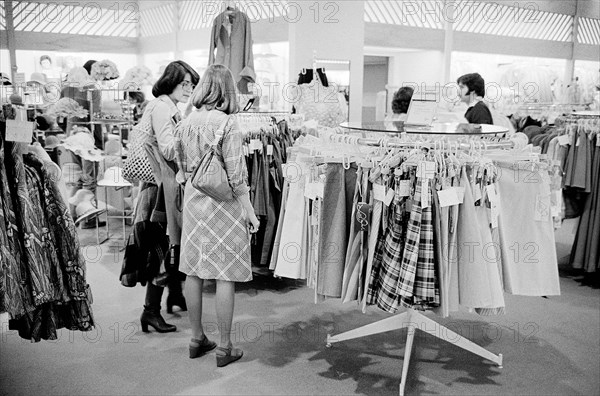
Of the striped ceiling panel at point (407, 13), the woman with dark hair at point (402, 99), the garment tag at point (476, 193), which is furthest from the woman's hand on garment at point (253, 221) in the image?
the striped ceiling panel at point (407, 13)

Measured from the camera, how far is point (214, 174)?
2.56 m

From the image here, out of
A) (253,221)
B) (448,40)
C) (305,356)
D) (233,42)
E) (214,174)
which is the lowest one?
(305,356)

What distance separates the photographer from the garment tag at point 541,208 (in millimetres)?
2543

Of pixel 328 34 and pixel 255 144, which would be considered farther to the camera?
pixel 328 34

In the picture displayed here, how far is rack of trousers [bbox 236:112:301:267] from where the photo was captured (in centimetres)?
368

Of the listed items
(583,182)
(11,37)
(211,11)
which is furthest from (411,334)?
(211,11)

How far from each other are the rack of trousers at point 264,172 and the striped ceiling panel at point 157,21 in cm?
302

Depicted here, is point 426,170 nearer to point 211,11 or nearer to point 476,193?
point 476,193

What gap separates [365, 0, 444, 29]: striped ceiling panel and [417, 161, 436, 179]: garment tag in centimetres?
545

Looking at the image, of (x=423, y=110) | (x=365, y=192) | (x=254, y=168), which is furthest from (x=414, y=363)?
(x=254, y=168)

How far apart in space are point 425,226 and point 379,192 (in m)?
0.24

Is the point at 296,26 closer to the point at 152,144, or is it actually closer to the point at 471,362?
the point at 152,144

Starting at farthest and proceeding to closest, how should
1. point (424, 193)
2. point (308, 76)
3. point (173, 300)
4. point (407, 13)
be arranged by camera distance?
point (407, 13) < point (308, 76) < point (173, 300) < point (424, 193)

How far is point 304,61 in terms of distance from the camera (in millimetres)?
6699
